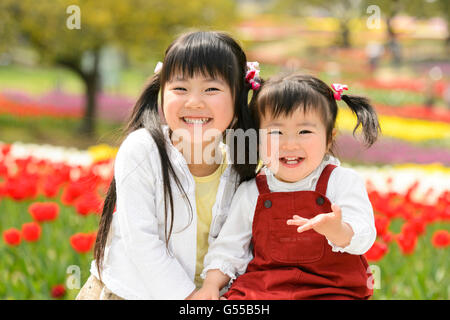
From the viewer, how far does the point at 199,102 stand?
67.8 inches

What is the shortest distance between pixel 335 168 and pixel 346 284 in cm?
35

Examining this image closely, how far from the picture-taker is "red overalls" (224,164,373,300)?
165 centimetres

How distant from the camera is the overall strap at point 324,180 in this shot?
1.73 meters

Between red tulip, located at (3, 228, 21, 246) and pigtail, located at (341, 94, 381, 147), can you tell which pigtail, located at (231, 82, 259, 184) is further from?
red tulip, located at (3, 228, 21, 246)

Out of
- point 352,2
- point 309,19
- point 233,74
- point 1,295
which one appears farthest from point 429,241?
point 309,19

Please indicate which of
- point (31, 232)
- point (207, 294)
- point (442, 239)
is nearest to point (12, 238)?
point (31, 232)

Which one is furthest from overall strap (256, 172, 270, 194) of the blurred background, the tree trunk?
the tree trunk

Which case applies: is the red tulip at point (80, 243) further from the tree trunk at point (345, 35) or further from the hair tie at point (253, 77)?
the tree trunk at point (345, 35)

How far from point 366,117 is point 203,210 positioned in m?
0.60

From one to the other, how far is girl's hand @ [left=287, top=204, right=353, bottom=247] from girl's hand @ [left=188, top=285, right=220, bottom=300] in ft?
1.16

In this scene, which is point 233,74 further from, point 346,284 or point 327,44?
point 327,44

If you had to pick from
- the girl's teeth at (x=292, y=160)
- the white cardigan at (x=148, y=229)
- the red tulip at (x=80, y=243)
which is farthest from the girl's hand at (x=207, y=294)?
the red tulip at (x=80, y=243)

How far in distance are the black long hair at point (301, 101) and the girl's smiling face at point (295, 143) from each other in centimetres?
2
